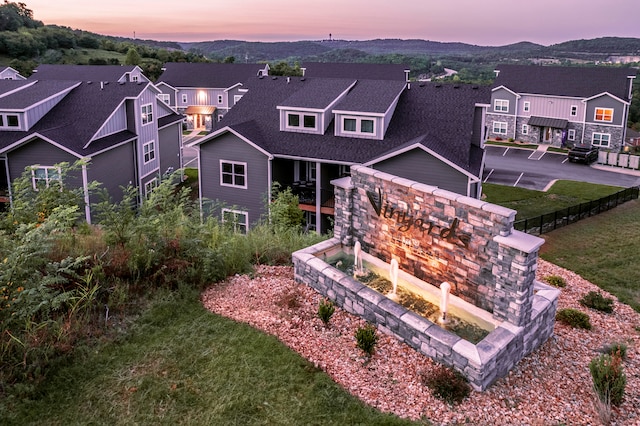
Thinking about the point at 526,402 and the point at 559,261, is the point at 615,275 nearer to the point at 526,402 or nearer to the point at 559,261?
the point at 559,261

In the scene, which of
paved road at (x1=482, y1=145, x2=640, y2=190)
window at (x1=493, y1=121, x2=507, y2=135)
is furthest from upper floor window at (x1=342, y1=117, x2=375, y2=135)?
window at (x1=493, y1=121, x2=507, y2=135)

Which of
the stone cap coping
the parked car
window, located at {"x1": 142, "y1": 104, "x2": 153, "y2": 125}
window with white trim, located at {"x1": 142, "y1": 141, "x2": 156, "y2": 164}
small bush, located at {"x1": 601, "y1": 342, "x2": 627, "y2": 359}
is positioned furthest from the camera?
the parked car

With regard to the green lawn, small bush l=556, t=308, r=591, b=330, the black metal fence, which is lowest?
the green lawn

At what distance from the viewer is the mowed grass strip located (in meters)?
7.58

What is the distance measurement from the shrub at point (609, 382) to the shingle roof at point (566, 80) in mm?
42802

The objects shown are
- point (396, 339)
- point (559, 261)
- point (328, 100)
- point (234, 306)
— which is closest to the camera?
point (396, 339)

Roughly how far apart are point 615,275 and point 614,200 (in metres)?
12.9

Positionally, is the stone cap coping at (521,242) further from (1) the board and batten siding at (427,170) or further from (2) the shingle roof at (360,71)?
(2) the shingle roof at (360,71)

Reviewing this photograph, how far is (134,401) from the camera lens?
7.86 metres

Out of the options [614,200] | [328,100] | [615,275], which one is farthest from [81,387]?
[614,200]

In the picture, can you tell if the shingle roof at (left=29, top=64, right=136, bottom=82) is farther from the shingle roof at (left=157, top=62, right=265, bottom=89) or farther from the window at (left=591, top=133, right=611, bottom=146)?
the window at (left=591, top=133, right=611, bottom=146)

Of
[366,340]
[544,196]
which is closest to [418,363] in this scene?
[366,340]

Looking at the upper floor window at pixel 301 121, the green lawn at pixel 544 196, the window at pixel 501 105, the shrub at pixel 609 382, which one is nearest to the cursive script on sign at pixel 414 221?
the shrub at pixel 609 382

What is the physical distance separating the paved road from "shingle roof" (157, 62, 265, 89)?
103 feet
